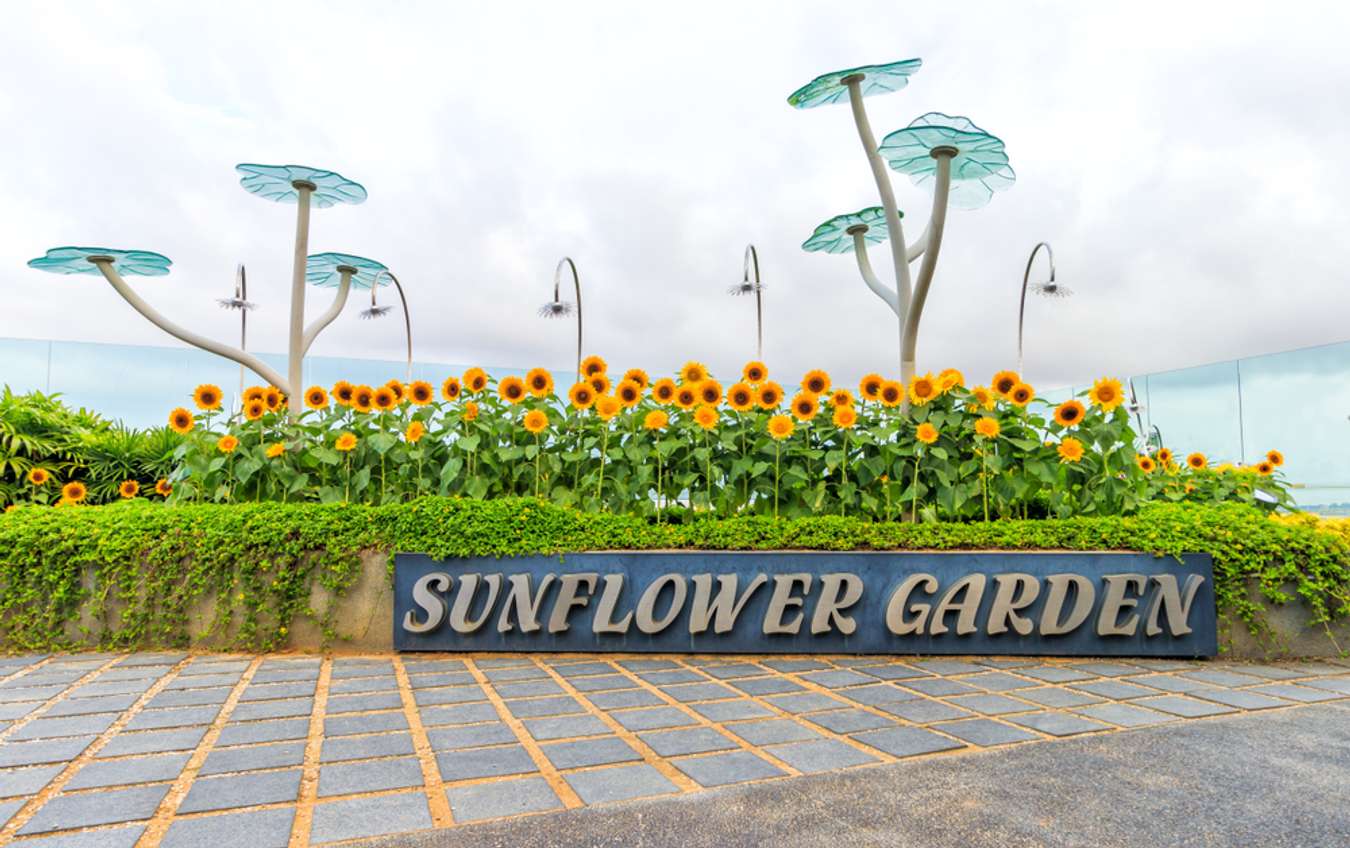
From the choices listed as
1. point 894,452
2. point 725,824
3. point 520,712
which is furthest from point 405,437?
point 725,824

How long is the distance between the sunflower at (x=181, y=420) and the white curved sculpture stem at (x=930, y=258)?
4308 mm

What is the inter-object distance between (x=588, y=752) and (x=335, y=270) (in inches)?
233

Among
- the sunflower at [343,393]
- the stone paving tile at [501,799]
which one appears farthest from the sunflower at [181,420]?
the stone paving tile at [501,799]

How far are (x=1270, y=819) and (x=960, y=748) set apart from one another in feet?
2.49

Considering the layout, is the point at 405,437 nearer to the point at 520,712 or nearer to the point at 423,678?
the point at 423,678

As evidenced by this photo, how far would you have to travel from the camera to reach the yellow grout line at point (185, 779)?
1.81 m

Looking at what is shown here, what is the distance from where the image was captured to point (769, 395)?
14.3 feet

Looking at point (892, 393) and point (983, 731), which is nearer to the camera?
point (983, 731)

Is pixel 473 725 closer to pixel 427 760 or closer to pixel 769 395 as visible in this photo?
pixel 427 760

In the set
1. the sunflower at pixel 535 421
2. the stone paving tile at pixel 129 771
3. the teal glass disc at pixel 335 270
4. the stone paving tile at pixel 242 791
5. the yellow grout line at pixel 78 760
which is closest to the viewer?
the yellow grout line at pixel 78 760

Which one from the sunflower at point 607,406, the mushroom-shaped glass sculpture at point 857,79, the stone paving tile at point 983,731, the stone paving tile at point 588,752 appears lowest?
the stone paving tile at point 588,752

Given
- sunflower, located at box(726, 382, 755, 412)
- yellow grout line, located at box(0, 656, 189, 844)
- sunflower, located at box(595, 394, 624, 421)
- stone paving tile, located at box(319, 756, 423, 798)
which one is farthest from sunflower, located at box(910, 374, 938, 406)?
yellow grout line, located at box(0, 656, 189, 844)

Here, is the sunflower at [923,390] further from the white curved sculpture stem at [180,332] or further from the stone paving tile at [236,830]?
the white curved sculpture stem at [180,332]

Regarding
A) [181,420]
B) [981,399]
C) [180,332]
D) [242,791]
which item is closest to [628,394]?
[981,399]
